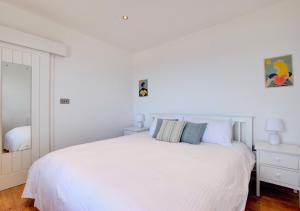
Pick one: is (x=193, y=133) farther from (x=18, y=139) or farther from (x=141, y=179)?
(x=18, y=139)

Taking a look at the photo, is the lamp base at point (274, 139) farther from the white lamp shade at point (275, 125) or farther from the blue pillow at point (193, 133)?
the blue pillow at point (193, 133)

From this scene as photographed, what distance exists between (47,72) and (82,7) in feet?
3.71

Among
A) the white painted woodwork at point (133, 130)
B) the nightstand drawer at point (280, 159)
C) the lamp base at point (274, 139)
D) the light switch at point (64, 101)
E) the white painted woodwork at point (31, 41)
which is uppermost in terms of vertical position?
the white painted woodwork at point (31, 41)

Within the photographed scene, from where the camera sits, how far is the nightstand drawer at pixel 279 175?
1787 millimetres

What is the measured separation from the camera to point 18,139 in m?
2.35

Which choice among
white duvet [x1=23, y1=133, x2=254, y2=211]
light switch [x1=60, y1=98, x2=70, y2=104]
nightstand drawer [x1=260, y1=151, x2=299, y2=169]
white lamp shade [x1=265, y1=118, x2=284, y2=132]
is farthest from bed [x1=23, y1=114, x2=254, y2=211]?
light switch [x1=60, y1=98, x2=70, y2=104]

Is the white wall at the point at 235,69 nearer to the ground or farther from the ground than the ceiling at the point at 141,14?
nearer to the ground

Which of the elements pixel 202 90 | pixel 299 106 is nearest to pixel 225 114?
pixel 202 90

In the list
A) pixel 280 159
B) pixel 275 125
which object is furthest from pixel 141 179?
pixel 275 125

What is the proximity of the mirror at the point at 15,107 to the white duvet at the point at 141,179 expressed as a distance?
915mm

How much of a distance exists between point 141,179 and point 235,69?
221 centimetres

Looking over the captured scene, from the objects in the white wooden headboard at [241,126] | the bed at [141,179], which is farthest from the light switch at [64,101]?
the white wooden headboard at [241,126]

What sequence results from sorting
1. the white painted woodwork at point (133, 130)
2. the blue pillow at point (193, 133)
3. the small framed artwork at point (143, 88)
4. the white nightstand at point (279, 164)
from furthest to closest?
the small framed artwork at point (143, 88) < the white painted woodwork at point (133, 130) < the blue pillow at point (193, 133) < the white nightstand at point (279, 164)

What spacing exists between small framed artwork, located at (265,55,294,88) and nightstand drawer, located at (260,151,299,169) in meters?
0.92
